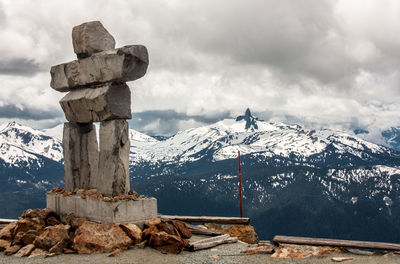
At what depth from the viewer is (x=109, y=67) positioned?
1752 cm

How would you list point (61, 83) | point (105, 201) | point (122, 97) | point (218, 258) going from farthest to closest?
point (61, 83) → point (122, 97) → point (105, 201) → point (218, 258)

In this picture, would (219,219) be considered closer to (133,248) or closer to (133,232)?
(133,232)

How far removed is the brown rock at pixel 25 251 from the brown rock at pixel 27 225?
5.12 feet

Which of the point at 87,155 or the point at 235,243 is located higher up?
the point at 87,155

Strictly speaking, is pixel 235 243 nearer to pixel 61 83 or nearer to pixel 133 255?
pixel 133 255

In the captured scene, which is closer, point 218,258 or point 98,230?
point 218,258

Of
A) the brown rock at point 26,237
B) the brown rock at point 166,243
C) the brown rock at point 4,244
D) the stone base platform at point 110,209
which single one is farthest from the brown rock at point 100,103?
the brown rock at point 4,244

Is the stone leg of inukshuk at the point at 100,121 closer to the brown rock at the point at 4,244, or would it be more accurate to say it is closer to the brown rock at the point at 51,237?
the brown rock at the point at 51,237

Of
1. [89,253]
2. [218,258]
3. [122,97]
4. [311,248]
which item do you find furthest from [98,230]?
[311,248]

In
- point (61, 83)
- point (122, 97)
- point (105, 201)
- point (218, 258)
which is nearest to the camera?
point (218, 258)

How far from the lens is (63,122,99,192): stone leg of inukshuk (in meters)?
19.8

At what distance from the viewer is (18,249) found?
15625 millimetres

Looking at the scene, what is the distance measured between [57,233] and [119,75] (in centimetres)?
670

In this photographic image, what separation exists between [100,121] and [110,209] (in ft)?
13.3
